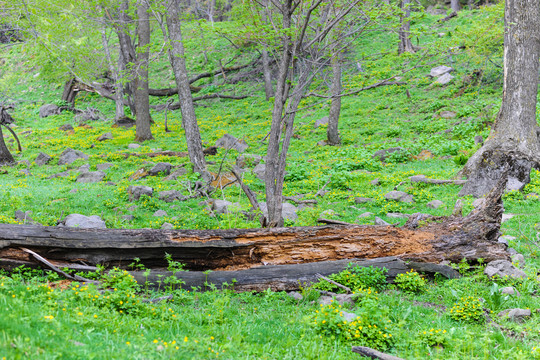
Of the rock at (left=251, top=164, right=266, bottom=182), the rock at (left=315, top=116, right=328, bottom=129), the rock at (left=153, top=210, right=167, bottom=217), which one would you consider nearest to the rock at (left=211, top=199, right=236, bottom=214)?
the rock at (left=153, top=210, right=167, bottom=217)

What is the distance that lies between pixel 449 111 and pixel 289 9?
1456 centimetres

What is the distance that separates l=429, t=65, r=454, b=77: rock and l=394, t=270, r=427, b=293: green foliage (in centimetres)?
2148

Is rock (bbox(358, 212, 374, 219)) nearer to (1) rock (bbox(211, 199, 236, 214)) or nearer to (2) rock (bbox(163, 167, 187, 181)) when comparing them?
(1) rock (bbox(211, 199, 236, 214))

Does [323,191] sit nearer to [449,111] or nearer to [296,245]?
[296,245]

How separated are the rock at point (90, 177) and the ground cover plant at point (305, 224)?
0.44 meters

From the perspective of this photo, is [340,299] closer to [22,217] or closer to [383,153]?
[22,217]

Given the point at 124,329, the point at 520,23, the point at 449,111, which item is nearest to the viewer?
the point at 124,329

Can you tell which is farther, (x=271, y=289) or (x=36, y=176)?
(x=36, y=176)

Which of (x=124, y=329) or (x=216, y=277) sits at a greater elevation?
(x=124, y=329)

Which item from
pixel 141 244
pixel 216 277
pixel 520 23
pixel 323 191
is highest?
pixel 520 23

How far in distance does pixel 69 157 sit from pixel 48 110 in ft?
49.6

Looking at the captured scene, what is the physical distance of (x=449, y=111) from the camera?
776 inches

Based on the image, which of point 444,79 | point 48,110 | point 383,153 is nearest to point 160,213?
point 383,153

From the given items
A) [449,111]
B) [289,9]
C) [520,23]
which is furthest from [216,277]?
[449,111]
